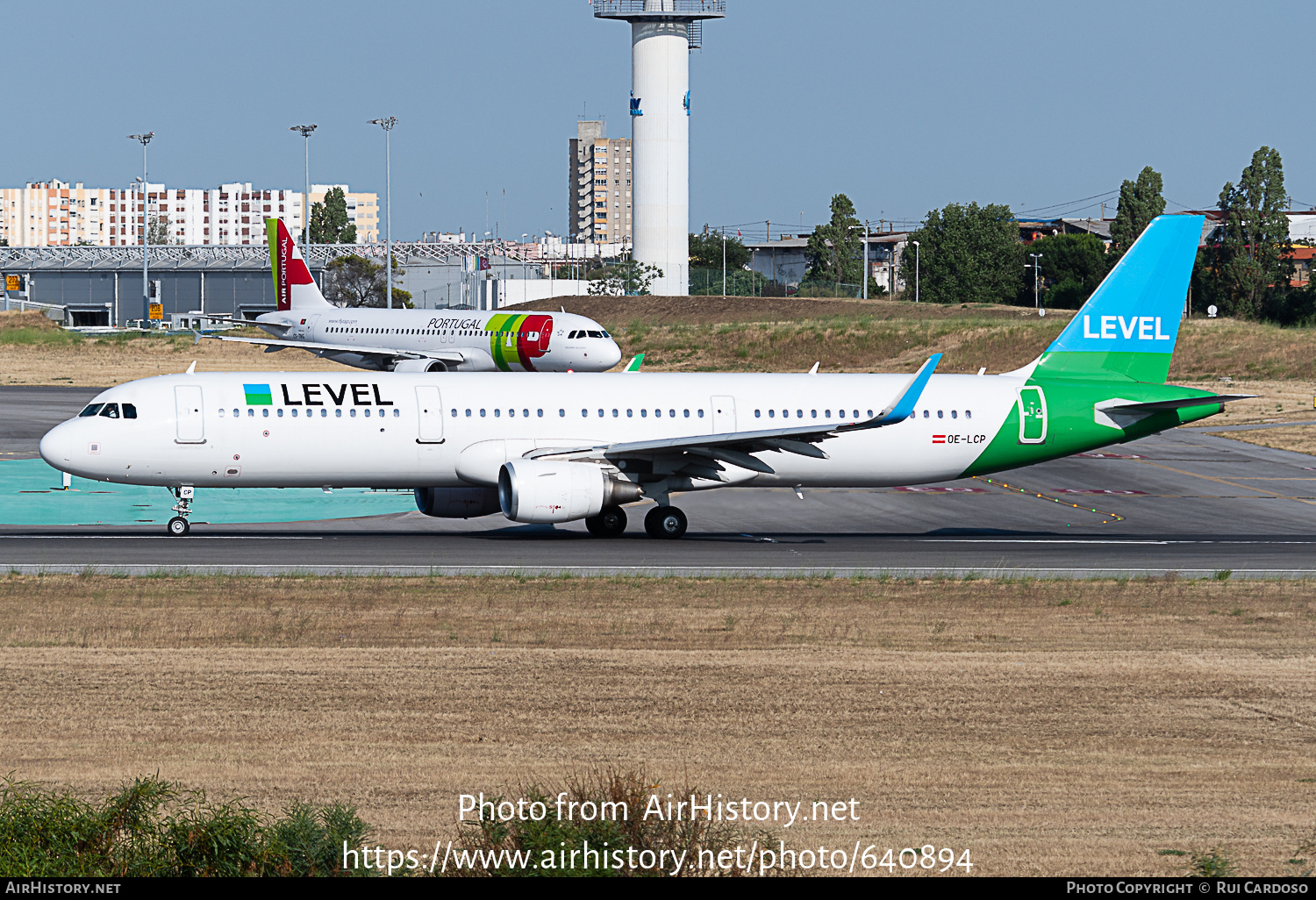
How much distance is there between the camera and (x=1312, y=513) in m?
41.1

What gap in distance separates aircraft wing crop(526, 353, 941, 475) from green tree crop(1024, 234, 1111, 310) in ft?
414

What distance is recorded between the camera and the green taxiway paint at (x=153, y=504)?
123 ft

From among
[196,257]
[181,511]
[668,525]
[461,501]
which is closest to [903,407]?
[668,525]

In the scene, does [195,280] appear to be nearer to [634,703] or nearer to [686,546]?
[686,546]

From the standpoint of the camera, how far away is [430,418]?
1286 inches

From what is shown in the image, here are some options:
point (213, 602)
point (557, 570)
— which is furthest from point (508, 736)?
point (557, 570)

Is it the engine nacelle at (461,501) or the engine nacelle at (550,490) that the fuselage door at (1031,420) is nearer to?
the engine nacelle at (550,490)

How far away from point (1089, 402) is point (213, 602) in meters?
21.4

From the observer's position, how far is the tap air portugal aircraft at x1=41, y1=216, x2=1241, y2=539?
32094mm

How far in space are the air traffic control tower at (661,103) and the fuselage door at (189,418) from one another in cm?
11463

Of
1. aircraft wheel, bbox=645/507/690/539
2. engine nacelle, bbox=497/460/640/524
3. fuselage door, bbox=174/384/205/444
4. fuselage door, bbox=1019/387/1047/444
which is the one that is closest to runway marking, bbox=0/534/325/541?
fuselage door, bbox=174/384/205/444

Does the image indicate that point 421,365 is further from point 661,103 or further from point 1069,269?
point 1069,269

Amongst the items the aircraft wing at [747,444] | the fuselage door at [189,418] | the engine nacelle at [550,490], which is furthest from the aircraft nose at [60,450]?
the aircraft wing at [747,444]

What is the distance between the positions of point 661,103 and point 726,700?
131m
